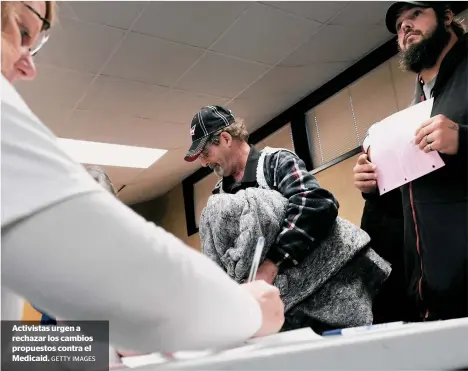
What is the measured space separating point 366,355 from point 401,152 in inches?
31.8

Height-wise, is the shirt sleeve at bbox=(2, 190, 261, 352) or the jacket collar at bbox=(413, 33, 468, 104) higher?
the jacket collar at bbox=(413, 33, 468, 104)

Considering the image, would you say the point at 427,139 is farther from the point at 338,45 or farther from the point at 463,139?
the point at 338,45

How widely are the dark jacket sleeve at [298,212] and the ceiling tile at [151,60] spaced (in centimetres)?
141

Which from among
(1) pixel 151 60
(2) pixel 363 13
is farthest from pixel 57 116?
(2) pixel 363 13

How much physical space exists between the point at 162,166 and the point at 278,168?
2861 millimetres

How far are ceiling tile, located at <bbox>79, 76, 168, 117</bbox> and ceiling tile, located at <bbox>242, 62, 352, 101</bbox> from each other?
2.04 feet

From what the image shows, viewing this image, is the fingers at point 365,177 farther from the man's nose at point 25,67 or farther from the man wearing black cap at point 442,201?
the man's nose at point 25,67

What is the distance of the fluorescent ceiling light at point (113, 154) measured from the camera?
11.0ft

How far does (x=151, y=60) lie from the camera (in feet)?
8.13

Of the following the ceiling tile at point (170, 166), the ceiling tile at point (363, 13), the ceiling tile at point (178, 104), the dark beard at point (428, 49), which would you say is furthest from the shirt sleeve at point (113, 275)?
the ceiling tile at point (170, 166)

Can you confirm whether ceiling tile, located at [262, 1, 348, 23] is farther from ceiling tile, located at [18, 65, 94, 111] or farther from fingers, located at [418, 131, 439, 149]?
fingers, located at [418, 131, 439, 149]

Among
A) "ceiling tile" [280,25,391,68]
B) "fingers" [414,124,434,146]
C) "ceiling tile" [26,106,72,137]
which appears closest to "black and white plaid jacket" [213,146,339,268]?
"fingers" [414,124,434,146]

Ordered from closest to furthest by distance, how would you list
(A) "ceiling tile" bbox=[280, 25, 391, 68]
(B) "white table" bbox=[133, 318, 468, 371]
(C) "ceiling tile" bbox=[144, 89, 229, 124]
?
(B) "white table" bbox=[133, 318, 468, 371] → (A) "ceiling tile" bbox=[280, 25, 391, 68] → (C) "ceiling tile" bbox=[144, 89, 229, 124]

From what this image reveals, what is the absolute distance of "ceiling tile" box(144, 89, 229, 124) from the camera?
2857mm
